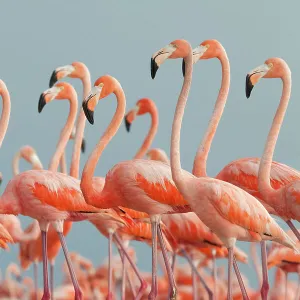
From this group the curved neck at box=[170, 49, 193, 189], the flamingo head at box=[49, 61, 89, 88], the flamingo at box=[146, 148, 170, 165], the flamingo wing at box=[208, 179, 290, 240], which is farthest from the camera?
the flamingo at box=[146, 148, 170, 165]

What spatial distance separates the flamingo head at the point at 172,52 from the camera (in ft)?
25.7

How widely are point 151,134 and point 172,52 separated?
12.8 feet

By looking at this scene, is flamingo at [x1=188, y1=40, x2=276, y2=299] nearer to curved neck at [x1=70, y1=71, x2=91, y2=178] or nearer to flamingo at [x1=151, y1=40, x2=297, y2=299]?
flamingo at [x1=151, y1=40, x2=297, y2=299]

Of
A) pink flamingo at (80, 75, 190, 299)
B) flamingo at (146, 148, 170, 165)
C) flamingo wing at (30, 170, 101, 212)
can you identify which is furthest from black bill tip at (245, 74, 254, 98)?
flamingo at (146, 148, 170, 165)

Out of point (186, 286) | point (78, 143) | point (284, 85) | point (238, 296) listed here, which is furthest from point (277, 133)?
point (186, 286)

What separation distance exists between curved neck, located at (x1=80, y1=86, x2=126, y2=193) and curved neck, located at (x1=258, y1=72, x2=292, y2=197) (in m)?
1.42

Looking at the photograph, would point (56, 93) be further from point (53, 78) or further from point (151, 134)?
point (151, 134)

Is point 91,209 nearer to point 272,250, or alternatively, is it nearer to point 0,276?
point 272,250

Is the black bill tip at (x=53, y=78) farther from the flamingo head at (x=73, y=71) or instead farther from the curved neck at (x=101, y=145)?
the curved neck at (x=101, y=145)

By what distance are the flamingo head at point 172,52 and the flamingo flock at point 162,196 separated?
0.01 meters

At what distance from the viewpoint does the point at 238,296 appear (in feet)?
41.0

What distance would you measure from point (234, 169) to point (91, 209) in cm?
141

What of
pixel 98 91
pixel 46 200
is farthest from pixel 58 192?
pixel 98 91

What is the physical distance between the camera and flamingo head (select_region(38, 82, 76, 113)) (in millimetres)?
9968
